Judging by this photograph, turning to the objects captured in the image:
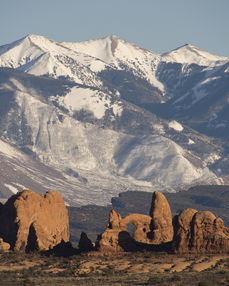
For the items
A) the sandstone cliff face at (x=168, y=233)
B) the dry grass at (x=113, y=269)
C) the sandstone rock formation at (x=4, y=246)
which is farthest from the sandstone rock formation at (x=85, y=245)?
the sandstone rock formation at (x=4, y=246)

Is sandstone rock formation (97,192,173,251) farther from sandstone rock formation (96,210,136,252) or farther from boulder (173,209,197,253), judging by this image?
boulder (173,209,197,253)

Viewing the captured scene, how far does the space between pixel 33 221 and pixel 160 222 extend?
A: 17046 mm

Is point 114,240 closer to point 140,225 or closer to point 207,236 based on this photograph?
point 140,225

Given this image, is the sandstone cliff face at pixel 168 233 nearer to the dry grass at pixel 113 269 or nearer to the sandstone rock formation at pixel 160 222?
the sandstone rock formation at pixel 160 222

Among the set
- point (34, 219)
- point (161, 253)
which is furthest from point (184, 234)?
point (34, 219)

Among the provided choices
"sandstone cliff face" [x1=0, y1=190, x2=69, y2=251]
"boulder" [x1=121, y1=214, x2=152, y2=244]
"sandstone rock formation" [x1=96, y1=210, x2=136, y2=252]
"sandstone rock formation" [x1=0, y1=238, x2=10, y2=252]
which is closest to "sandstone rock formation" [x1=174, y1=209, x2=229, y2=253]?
"sandstone rock formation" [x1=96, y1=210, x2=136, y2=252]

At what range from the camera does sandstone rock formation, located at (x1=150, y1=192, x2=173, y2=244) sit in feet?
553

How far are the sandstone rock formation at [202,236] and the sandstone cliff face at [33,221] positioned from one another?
19.7 m

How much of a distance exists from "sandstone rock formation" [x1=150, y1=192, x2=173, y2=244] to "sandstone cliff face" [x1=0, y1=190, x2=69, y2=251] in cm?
1144

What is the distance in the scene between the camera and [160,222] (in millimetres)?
170000

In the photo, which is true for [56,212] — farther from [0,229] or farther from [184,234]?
[184,234]

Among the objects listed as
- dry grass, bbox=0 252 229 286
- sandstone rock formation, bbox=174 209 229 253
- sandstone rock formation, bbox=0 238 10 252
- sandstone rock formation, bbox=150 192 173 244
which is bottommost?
dry grass, bbox=0 252 229 286

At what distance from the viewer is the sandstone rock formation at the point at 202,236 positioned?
156625mm

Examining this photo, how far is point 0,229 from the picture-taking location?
18175 cm
